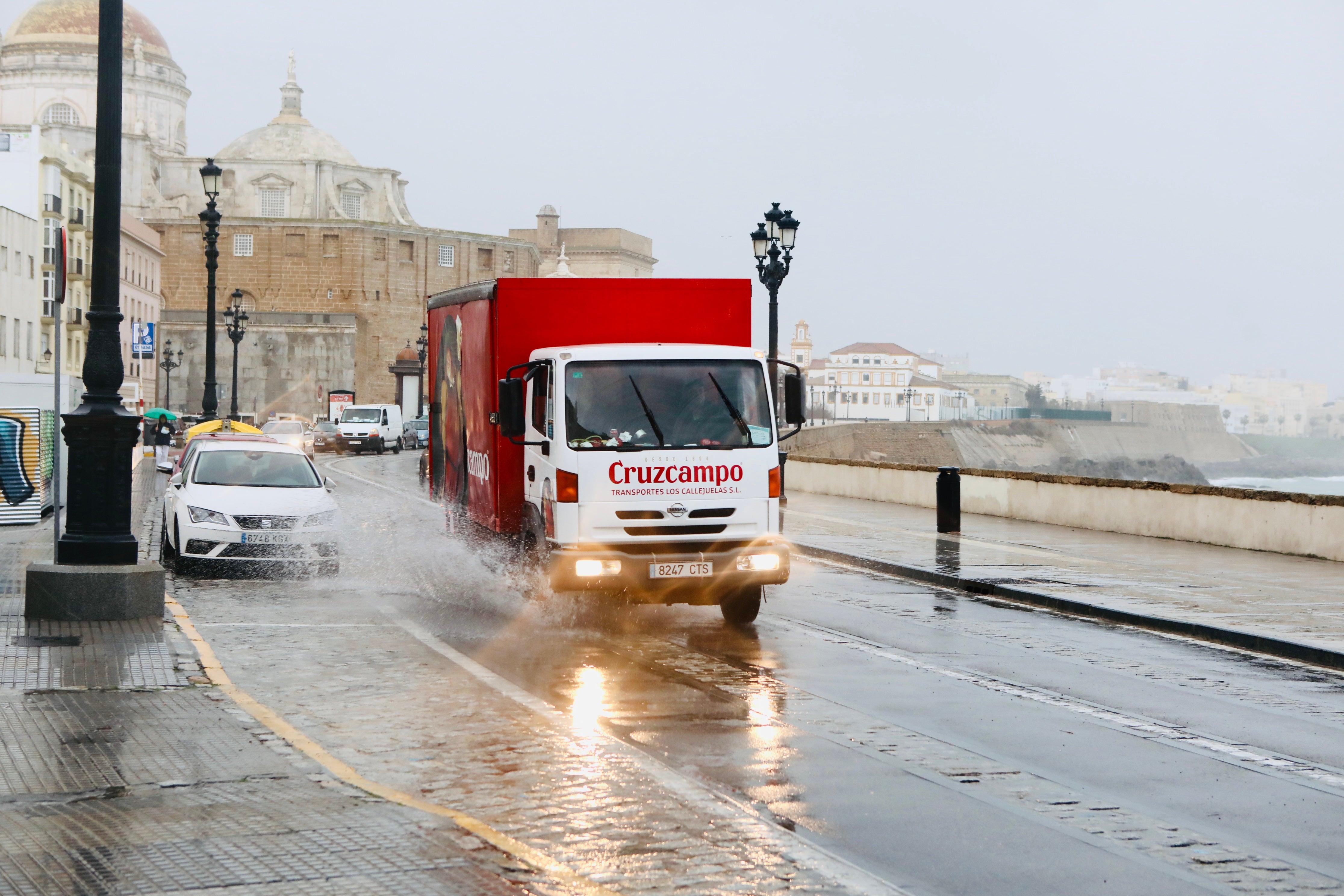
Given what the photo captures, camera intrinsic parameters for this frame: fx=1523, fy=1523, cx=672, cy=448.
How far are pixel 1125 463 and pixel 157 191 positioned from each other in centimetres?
9015

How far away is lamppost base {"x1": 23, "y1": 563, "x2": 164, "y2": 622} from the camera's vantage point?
11656mm

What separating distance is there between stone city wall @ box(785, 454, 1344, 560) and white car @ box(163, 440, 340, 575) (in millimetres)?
11465

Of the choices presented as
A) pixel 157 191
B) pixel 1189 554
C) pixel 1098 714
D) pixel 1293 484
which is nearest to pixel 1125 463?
pixel 1293 484

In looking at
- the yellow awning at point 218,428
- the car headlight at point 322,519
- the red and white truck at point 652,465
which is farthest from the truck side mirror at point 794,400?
the yellow awning at point 218,428

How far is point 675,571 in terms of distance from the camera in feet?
39.8

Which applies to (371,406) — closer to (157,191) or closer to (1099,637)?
(1099,637)

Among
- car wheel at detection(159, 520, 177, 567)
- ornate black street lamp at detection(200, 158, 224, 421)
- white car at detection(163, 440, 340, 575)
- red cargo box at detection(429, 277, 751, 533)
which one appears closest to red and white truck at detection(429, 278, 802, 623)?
red cargo box at detection(429, 277, 751, 533)

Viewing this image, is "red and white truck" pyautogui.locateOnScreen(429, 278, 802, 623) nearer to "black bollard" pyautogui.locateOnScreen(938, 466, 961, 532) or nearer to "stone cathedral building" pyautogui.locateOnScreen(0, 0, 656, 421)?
"black bollard" pyautogui.locateOnScreen(938, 466, 961, 532)

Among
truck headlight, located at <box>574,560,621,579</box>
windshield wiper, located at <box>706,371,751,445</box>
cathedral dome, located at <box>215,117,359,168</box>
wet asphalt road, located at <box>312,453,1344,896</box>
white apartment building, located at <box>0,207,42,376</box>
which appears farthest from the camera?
cathedral dome, located at <box>215,117,359,168</box>

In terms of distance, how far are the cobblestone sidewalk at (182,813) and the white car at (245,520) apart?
6.70 metres

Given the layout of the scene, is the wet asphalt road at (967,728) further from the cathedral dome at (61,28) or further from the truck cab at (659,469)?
the cathedral dome at (61,28)

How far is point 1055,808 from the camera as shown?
21.9 ft

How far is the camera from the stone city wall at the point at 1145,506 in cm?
1919

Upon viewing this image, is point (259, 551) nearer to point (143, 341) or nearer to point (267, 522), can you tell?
point (267, 522)
